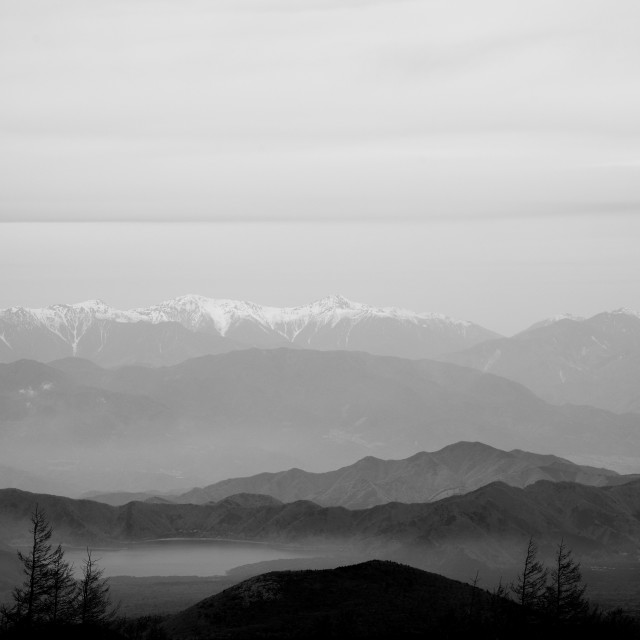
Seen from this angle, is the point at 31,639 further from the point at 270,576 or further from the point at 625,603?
the point at 625,603

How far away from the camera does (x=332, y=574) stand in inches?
4946

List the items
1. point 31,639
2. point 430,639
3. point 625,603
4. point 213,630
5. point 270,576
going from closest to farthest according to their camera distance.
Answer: point 31,639, point 430,639, point 213,630, point 270,576, point 625,603

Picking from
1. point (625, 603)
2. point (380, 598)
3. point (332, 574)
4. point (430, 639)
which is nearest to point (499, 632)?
point (430, 639)

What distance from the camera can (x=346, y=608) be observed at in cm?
11512

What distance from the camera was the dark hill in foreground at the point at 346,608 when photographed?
107938mm

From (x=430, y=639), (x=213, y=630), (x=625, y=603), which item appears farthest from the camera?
(x=625, y=603)

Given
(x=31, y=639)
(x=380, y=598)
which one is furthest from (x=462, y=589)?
(x=31, y=639)

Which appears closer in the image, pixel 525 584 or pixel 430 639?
pixel 430 639

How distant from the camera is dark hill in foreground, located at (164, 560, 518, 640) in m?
108

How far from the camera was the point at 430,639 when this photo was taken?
103875mm

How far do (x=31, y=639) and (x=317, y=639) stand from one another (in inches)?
1024

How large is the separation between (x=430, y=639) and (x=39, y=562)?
119ft

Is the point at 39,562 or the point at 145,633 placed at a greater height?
the point at 39,562

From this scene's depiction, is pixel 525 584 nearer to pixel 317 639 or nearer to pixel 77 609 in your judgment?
pixel 317 639
